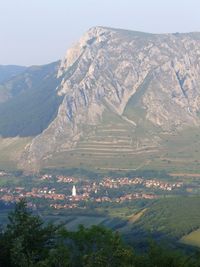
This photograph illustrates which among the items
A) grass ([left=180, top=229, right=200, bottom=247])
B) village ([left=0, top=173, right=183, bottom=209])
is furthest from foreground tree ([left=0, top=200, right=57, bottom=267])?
village ([left=0, top=173, right=183, bottom=209])

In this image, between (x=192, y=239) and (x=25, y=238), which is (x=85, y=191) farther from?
(x=25, y=238)

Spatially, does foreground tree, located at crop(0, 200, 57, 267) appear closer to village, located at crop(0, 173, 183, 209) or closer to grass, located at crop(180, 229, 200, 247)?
grass, located at crop(180, 229, 200, 247)

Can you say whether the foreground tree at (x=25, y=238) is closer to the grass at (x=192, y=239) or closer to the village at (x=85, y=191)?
the grass at (x=192, y=239)

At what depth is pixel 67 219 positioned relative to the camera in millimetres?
126188

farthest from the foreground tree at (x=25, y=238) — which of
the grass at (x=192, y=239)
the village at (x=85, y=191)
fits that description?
the village at (x=85, y=191)

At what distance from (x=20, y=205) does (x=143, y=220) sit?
277 ft

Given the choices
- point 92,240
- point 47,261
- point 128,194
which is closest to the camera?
point 47,261

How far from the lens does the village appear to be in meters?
156

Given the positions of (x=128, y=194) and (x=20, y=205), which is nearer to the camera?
(x=20, y=205)

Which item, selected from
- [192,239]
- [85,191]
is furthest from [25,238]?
[85,191]

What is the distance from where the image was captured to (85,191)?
563 ft

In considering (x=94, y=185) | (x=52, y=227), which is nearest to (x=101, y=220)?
(x=94, y=185)

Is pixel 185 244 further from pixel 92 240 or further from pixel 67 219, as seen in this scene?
pixel 92 240

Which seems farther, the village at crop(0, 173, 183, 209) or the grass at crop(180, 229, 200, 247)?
the village at crop(0, 173, 183, 209)
